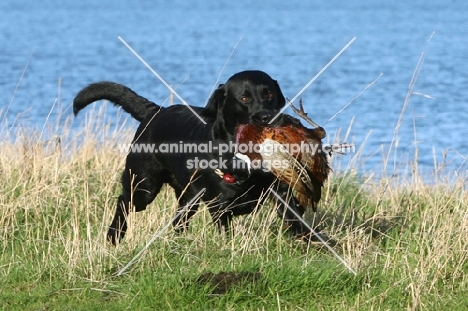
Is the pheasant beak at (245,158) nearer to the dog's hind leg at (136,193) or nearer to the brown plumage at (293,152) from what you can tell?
the brown plumage at (293,152)

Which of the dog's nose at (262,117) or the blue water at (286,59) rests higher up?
the dog's nose at (262,117)

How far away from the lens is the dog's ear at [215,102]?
586 cm

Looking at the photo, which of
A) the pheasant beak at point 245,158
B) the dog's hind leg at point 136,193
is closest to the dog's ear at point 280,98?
the pheasant beak at point 245,158

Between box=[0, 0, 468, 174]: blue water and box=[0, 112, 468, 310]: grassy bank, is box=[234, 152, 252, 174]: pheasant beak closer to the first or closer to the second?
box=[0, 112, 468, 310]: grassy bank

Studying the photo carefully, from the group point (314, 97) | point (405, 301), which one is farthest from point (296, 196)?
point (314, 97)

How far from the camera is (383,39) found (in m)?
28.4

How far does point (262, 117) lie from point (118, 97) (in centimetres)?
165

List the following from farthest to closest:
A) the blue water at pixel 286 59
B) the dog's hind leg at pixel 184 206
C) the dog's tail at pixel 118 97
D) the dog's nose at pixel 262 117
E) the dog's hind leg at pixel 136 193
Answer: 1. the blue water at pixel 286 59
2. the dog's tail at pixel 118 97
3. the dog's hind leg at pixel 136 193
4. the dog's hind leg at pixel 184 206
5. the dog's nose at pixel 262 117

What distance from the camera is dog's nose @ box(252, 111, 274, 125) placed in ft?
17.8

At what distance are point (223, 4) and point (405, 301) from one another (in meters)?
49.6

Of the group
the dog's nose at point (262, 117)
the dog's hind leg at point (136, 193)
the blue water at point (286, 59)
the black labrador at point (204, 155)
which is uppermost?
the dog's nose at point (262, 117)

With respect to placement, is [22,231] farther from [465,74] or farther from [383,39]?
[383,39]

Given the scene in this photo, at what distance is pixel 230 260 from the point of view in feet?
16.3

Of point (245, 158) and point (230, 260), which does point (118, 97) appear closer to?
point (245, 158)
